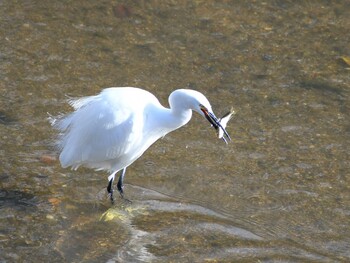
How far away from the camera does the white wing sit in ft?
18.1

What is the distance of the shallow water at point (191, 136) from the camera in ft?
18.2

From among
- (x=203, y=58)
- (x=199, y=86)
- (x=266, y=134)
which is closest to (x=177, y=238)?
(x=266, y=134)

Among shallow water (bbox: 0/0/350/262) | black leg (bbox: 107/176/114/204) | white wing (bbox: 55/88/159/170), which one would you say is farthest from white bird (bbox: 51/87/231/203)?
shallow water (bbox: 0/0/350/262)

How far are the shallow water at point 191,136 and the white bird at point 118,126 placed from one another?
44 cm

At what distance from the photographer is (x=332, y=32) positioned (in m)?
8.09

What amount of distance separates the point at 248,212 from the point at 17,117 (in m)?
2.14

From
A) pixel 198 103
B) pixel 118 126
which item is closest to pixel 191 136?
pixel 118 126

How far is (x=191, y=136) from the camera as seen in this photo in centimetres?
661

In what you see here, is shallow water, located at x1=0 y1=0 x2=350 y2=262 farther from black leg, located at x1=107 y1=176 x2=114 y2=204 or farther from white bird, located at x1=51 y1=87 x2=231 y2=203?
white bird, located at x1=51 y1=87 x2=231 y2=203

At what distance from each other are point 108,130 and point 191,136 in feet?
4.12

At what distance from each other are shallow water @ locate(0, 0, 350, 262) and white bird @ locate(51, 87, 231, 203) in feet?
1.45

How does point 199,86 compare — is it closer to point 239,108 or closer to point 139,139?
point 239,108

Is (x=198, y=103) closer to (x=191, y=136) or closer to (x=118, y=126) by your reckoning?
(x=118, y=126)

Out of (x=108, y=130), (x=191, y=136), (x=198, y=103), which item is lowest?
(x=191, y=136)
